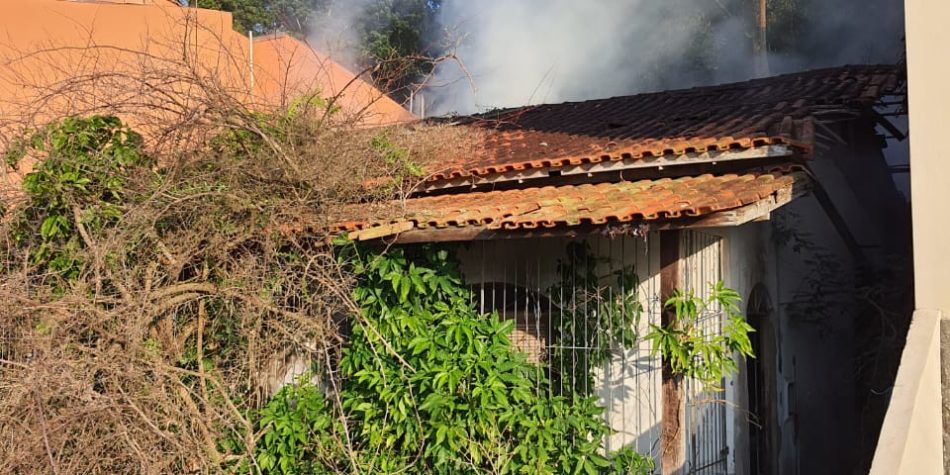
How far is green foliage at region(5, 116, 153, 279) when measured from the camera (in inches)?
240

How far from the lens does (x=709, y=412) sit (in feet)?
20.6

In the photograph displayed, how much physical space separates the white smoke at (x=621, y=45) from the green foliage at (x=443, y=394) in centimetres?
1445

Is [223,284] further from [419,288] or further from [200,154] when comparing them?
[419,288]

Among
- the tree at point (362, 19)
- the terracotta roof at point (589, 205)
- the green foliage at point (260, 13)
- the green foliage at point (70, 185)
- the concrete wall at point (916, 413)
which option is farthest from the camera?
the tree at point (362, 19)

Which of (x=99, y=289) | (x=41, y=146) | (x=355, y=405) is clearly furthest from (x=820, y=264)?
(x=41, y=146)

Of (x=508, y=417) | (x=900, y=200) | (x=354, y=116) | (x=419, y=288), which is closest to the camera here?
(x=508, y=417)

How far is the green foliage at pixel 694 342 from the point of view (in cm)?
533

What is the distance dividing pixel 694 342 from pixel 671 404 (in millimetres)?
528

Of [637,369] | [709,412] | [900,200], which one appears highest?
[900,200]

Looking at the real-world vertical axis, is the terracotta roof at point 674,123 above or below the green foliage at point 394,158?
above

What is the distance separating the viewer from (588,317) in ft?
19.6

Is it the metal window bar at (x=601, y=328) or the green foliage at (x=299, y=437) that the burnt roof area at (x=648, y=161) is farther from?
the green foliage at (x=299, y=437)

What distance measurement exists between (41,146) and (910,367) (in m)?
6.69

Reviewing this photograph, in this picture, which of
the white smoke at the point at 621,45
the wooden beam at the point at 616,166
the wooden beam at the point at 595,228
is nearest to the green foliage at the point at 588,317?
the wooden beam at the point at 595,228
